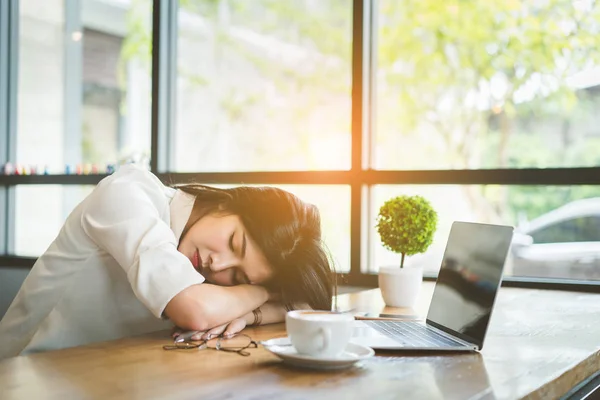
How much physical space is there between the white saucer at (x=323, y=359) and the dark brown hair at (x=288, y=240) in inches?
16.3

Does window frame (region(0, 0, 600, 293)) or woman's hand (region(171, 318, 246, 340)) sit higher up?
window frame (region(0, 0, 600, 293))

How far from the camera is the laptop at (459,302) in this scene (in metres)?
1.24

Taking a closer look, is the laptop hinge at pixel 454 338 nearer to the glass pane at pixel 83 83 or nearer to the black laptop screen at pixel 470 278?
the black laptop screen at pixel 470 278

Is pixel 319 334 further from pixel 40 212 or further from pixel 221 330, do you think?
pixel 40 212

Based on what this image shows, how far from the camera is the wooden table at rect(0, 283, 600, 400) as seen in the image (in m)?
0.95

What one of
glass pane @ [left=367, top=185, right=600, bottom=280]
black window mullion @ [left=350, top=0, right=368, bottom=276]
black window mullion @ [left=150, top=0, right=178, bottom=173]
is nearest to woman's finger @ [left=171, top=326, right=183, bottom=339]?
glass pane @ [left=367, top=185, right=600, bottom=280]

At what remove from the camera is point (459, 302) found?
4.47 feet

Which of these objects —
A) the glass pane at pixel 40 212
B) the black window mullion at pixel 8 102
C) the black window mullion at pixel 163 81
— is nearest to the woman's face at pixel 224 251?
the black window mullion at pixel 163 81

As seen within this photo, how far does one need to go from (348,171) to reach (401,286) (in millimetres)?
1041

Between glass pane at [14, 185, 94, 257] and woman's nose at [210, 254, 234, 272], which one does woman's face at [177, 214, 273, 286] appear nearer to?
woman's nose at [210, 254, 234, 272]

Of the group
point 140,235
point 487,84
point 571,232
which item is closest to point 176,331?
point 140,235

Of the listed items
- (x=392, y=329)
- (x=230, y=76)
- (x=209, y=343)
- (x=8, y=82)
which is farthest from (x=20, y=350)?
(x=8, y=82)

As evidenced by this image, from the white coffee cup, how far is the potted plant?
30.7 inches

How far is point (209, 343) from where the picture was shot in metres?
1.30
